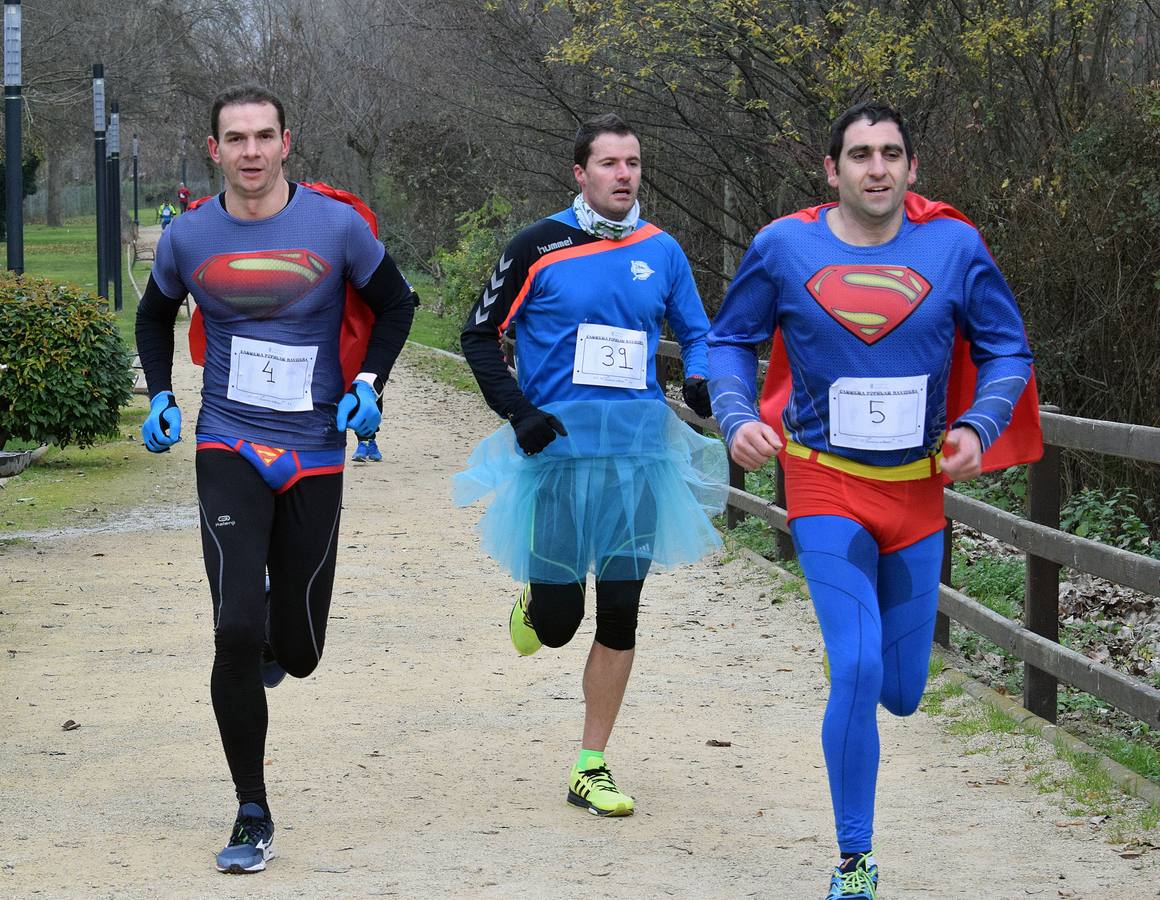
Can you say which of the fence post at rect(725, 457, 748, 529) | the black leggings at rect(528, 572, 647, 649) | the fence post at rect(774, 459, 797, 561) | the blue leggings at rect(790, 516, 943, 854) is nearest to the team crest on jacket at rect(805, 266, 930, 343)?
the blue leggings at rect(790, 516, 943, 854)

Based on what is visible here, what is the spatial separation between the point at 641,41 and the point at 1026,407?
1221cm

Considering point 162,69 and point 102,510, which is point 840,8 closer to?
point 102,510

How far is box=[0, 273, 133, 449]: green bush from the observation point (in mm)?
13094

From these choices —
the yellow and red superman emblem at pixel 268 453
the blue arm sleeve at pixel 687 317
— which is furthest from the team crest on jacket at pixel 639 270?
the yellow and red superman emblem at pixel 268 453

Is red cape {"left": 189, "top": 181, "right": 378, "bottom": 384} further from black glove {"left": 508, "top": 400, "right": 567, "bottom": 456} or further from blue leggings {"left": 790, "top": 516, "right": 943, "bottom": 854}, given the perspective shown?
blue leggings {"left": 790, "top": 516, "right": 943, "bottom": 854}

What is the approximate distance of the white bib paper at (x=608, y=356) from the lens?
17.4 ft

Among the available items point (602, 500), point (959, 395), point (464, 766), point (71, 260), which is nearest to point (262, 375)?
point (602, 500)

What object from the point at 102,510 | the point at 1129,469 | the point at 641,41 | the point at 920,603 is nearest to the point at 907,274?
the point at 920,603

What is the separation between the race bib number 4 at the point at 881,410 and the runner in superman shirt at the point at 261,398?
135 centimetres

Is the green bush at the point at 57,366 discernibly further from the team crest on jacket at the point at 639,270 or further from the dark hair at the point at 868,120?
the dark hair at the point at 868,120

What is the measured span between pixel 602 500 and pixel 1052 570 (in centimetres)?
200

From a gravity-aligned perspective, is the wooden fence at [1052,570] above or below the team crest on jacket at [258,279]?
below

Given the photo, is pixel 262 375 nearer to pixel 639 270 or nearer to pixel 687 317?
pixel 639 270

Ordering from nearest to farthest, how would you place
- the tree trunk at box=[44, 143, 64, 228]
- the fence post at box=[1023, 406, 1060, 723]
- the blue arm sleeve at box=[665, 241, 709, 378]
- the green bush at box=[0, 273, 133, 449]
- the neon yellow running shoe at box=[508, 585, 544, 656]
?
1. the blue arm sleeve at box=[665, 241, 709, 378]
2. the neon yellow running shoe at box=[508, 585, 544, 656]
3. the fence post at box=[1023, 406, 1060, 723]
4. the green bush at box=[0, 273, 133, 449]
5. the tree trunk at box=[44, 143, 64, 228]
